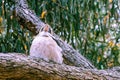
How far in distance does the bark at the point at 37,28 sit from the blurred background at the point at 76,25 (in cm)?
16

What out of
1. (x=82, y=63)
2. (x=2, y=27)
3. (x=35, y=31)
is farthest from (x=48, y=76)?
(x=2, y=27)

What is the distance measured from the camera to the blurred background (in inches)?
96.5

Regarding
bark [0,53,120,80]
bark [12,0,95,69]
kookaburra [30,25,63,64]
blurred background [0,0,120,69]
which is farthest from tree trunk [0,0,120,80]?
blurred background [0,0,120,69]

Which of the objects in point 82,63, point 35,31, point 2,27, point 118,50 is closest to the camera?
point 82,63

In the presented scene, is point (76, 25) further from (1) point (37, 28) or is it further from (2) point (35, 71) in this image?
(2) point (35, 71)

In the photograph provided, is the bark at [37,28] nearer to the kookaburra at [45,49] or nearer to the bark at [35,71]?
the kookaburra at [45,49]

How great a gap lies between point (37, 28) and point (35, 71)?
73 centimetres

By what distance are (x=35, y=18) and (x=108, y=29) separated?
0.67 meters

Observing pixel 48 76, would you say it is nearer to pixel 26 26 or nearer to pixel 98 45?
pixel 26 26

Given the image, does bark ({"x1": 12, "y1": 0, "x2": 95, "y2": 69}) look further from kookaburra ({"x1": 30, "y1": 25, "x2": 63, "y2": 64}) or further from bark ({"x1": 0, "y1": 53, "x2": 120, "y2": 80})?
bark ({"x1": 0, "y1": 53, "x2": 120, "y2": 80})

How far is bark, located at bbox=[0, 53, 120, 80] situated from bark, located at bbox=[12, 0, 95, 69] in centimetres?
41

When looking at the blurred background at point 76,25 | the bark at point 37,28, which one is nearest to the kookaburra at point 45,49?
the bark at point 37,28

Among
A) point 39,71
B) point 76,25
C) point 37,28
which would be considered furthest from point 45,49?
point 76,25

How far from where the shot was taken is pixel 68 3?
2500 mm
